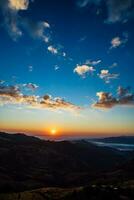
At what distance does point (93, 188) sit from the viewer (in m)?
90.9

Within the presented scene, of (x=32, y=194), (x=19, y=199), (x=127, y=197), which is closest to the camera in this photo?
(x=127, y=197)

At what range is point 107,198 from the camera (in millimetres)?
84000

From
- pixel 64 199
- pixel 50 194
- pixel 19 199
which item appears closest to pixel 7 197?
pixel 19 199

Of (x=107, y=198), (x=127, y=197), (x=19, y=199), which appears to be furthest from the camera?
(x=19, y=199)

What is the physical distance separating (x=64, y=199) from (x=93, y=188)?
11674 millimetres

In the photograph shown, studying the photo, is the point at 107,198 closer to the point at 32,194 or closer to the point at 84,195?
the point at 84,195

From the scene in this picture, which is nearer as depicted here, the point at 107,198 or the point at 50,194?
the point at 107,198

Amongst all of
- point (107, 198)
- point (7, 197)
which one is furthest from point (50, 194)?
point (107, 198)

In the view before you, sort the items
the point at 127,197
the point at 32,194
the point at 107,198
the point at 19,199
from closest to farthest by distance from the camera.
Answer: the point at 107,198 < the point at 127,197 < the point at 19,199 < the point at 32,194

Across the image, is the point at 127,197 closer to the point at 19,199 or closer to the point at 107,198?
the point at 107,198

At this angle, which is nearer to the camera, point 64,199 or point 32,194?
point 64,199

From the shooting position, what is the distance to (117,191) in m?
93.3

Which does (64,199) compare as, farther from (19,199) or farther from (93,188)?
(19,199)

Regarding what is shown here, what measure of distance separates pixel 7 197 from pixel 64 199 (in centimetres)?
2919
